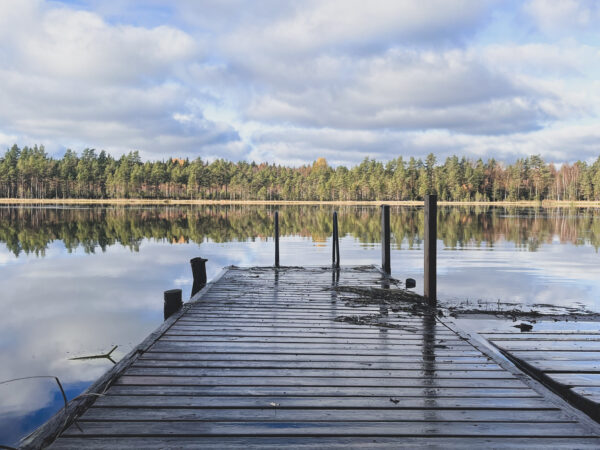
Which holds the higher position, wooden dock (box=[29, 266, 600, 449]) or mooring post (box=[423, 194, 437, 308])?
mooring post (box=[423, 194, 437, 308])

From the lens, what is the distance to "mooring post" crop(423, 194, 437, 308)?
719 cm

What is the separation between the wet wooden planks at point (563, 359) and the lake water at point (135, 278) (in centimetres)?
429

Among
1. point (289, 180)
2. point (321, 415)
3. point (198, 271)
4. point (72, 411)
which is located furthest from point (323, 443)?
point (289, 180)

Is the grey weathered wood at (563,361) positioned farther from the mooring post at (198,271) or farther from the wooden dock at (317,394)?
the mooring post at (198,271)

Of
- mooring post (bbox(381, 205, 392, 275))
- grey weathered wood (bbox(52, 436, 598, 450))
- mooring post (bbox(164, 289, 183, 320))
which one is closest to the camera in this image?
grey weathered wood (bbox(52, 436, 598, 450))

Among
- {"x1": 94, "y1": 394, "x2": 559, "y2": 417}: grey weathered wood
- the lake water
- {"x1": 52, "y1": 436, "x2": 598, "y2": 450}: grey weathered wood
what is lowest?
the lake water

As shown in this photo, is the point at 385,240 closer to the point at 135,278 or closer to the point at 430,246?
the point at 430,246

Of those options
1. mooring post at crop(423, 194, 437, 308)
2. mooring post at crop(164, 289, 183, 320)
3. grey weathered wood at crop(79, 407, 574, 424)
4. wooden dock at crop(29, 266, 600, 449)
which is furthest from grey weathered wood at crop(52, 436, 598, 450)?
mooring post at crop(423, 194, 437, 308)

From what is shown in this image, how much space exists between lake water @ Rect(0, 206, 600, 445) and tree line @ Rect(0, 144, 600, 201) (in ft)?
292

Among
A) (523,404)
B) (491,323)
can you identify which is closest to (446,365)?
(523,404)

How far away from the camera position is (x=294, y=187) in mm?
132250

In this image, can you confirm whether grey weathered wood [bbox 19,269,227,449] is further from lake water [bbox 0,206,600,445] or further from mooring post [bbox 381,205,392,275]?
mooring post [bbox 381,205,392,275]

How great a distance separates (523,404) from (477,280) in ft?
35.1

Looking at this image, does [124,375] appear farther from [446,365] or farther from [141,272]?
[141,272]
